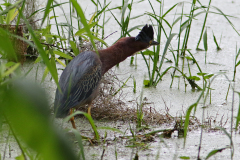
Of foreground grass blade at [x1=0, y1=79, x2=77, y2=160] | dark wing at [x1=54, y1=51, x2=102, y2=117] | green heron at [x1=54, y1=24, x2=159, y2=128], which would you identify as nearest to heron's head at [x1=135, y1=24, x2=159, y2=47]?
green heron at [x1=54, y1=24, x2=159, y2=128]

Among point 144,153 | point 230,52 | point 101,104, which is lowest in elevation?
point 144,153

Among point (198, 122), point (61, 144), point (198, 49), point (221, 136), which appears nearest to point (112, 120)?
point (198, 122)

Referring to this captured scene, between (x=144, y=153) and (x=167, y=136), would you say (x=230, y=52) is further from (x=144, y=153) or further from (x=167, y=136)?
(x=144, y=153)

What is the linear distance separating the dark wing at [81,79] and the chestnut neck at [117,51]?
0.18 ft

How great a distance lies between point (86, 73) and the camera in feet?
6.90

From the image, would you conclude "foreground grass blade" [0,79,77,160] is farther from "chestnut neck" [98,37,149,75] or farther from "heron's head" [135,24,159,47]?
"heron's head" [135,24,159,47]

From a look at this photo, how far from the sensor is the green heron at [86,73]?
1989 millimetres

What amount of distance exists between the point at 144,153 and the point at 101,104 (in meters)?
Result: 0.69

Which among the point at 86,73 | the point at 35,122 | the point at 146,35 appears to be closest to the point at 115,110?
the point at 86,73

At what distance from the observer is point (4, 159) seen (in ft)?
5.31

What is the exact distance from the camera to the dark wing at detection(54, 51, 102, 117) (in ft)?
6.60

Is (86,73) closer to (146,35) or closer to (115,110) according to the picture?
(115,110)

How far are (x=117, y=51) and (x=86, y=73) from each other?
266 mm

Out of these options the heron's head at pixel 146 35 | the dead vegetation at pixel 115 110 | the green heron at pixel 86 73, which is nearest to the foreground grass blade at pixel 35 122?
the green heron at pixel 86 73
